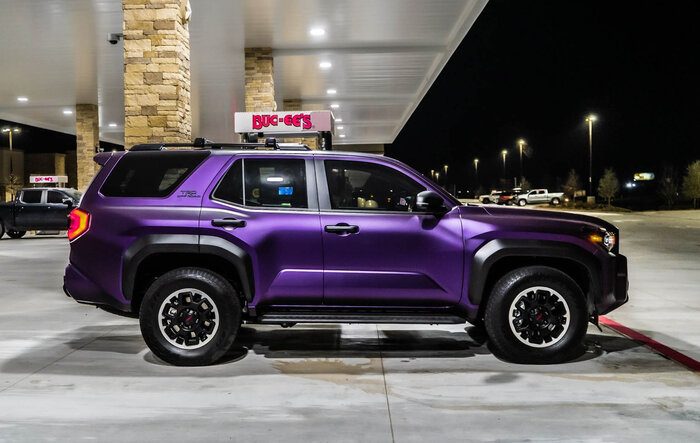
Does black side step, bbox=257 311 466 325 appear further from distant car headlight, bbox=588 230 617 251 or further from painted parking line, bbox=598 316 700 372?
painted parking line, bbox=598 316 700 372

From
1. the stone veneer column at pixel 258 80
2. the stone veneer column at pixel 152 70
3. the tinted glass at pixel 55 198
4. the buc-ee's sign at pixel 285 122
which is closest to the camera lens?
the stone veneer column at pixel 152 70

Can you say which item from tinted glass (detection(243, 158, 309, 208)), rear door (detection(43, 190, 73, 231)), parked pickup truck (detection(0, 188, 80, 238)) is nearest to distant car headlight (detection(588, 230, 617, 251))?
tinted glass (detection(243, 158, 309, 208))

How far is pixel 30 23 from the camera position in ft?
60.3

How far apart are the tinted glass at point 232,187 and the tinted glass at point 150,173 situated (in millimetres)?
313

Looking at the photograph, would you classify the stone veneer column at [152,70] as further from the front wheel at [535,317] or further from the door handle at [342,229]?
the front wheel at [535,317]

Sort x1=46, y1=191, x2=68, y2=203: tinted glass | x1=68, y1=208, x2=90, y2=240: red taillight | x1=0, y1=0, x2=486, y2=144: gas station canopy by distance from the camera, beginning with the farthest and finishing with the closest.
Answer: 1. x1=46, y1=191, x2=68, y2=203: tinted glass
2. x1=0, y1=0, x2=486, y2=144: gas station canopy
3. x1=68, y1=208, x2=90, y2=240: red taillight

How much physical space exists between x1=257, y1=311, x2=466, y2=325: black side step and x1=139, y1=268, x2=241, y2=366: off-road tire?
1.00 ft

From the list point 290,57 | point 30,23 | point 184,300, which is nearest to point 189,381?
point 184,300

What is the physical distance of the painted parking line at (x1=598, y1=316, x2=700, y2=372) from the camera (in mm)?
6032

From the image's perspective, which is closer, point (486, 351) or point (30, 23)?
point (486, 351)

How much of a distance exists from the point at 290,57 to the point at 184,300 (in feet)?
57.0

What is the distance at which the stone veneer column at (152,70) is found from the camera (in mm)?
12117

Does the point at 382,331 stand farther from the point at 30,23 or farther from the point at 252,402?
the point at 30,23

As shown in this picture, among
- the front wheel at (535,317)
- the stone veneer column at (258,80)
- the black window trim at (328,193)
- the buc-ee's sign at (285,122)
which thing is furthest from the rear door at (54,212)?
the front wheel at (535,317)
